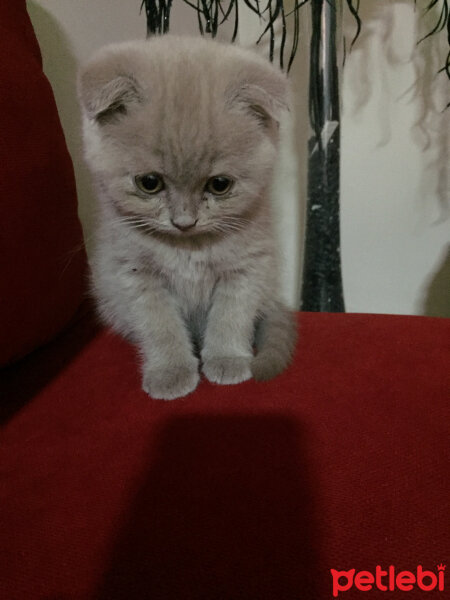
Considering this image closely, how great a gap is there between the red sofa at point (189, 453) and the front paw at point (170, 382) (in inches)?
0.7

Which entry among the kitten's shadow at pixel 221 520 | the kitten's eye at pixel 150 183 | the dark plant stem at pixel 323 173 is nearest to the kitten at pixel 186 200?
the kitten's eye at pixel 150 183

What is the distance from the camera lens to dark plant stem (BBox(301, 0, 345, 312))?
1.01 metres

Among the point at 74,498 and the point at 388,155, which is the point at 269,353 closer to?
the point at 74,498

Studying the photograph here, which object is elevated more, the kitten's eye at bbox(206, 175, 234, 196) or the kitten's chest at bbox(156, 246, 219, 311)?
the kitten's eye at bbox(206, 175, 234, 196)

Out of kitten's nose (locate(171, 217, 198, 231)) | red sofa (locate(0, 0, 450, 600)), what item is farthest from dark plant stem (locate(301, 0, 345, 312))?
kitten's nose (locate(171, 217, 198, 231))

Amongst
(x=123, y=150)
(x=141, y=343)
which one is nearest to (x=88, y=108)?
(x=123, y=150)

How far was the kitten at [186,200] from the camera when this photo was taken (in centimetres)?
67

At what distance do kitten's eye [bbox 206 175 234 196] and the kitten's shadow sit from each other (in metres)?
0.36

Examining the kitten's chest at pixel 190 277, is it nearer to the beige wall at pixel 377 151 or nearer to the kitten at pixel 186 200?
the kitten at pixel 186 200

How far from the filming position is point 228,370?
0.75 metres

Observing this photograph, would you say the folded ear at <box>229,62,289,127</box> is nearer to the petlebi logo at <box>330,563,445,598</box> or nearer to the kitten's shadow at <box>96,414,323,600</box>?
the kitten's shadow at <box>96,414,323,600</box>

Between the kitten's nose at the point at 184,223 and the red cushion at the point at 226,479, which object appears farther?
the kitten's nose at the point at 184,223

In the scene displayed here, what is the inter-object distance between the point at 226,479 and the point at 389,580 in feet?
0.65

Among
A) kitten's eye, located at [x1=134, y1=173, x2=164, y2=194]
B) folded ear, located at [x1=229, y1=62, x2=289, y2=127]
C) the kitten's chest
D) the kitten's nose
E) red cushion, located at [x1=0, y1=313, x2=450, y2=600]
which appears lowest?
red cushion, located at [x1=0, y1=313, x2=450, y2=600]
